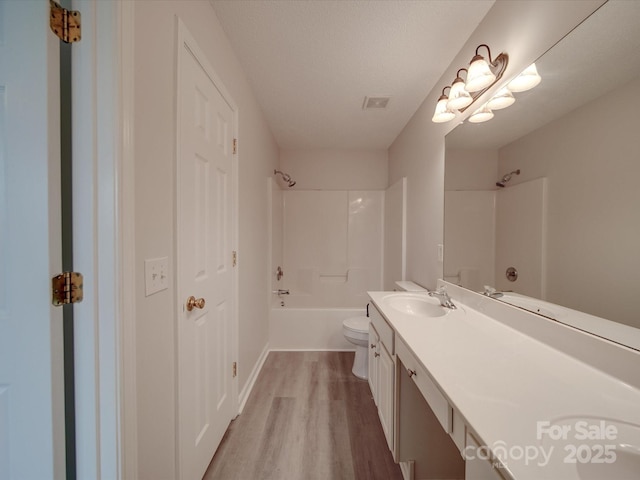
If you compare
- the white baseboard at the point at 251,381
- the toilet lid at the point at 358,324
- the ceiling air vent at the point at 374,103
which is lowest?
the white baseboard at the point at 251,381

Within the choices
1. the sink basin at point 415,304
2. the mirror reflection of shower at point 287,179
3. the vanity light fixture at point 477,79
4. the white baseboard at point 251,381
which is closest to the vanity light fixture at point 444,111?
the vanity light fixture at point 477,79

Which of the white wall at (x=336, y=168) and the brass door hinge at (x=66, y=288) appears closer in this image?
the brass door hinge at (x=66, y=288)

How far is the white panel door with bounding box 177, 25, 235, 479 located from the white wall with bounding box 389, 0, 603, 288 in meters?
1.47

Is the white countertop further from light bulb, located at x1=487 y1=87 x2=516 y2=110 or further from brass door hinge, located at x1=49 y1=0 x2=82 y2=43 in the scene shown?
brass door hinge, located at x1=49 y1=0 x2=82 y2=43

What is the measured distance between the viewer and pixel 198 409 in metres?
1.11

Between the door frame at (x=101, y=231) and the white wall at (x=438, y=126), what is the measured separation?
151cm

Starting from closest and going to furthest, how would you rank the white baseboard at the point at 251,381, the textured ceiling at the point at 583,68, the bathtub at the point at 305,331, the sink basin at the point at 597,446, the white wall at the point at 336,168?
1. the sink basin at the point at 597,446
2. the textured ceiling at the point at 583,68
3. the white baseboard at the point at 251,381
4. the bathtub at the point at 305,331
5. the white wall at the point at 336,168

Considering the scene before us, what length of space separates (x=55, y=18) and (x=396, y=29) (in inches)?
58.3

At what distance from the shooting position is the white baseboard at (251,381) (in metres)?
1.67

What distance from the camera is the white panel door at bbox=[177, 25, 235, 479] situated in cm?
98

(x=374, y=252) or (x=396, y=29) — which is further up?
(x=396, y=29)

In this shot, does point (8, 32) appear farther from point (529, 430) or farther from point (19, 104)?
point (529, 430)

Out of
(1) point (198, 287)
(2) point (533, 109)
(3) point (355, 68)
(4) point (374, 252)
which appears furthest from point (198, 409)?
(4) point (374, 252)

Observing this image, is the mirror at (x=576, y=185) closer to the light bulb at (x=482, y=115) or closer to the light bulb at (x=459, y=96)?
the light bulb at (x=482, y=115)
